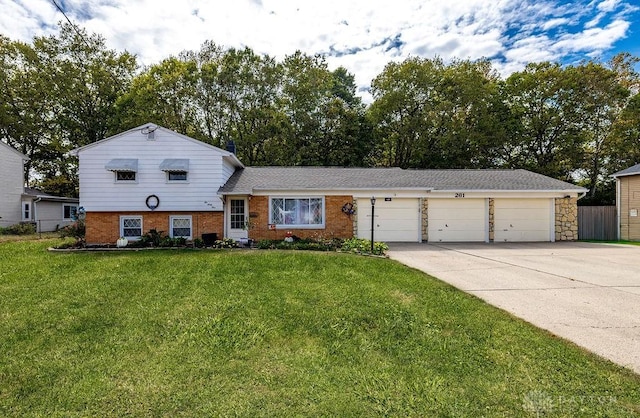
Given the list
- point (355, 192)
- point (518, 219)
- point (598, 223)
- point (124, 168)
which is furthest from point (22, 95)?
point (598, 223)

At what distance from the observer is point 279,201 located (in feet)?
46.1

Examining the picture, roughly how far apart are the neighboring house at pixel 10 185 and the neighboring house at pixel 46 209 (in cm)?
52

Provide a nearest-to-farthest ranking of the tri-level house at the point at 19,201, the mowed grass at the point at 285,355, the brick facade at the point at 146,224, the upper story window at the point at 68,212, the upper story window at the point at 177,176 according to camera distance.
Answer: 1. the mowed grass at the point at 285,355
2. the brick facade at the point at 146,224
3. the upper story window at the point at 177,176
4. the tri-level house at the point at 19,201
5. the upper story window at the point at 68,212

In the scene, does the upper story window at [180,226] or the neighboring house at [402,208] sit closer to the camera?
the upper story window at [180,226]

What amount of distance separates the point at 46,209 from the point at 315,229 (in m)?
22.5

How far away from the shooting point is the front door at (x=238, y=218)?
45.4 ft

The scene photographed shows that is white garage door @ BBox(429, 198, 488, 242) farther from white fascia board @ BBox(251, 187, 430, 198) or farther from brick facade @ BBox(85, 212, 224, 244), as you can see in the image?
brick facade @ BBox(85, 212, 224, 244)

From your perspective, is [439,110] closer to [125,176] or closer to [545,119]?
[545,119]

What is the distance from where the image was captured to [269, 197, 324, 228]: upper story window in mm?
14023

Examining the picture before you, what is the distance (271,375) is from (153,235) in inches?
439

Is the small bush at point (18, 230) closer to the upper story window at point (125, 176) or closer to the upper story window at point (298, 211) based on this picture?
the upper story window at point (125, 176)

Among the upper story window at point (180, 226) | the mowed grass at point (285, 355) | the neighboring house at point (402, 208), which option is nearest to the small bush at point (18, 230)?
the upper story window at point (180, 226)

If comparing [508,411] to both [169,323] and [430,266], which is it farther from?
[430,266]


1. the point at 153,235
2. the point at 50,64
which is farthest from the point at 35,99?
the point at 153,235
